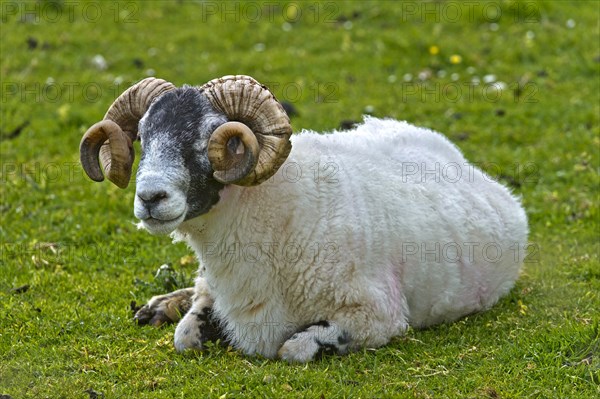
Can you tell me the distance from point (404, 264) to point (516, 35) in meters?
10.7

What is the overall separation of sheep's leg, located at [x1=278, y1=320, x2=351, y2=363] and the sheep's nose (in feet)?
5.00

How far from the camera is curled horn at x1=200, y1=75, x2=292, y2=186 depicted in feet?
24.7

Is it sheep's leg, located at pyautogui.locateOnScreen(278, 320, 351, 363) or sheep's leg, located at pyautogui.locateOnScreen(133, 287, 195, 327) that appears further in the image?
sheep's leg, located at pyautogui.locateOnScreen(133, 287, 195, 327)

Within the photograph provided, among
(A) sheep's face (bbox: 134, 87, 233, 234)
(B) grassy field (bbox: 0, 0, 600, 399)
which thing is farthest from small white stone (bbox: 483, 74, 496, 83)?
(A) sheep's face (bbox: 134, 87, 233, 234)

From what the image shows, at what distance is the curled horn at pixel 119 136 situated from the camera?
26.1 feet

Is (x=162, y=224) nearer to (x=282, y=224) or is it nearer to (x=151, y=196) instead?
(x=151, y=196)

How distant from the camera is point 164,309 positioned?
896cm

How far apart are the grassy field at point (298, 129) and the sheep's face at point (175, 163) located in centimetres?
123

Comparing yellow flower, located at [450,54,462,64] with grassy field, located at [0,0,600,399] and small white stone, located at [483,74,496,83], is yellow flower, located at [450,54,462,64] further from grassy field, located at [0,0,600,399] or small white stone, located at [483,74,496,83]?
small white stone, located at [483,74,496,83]

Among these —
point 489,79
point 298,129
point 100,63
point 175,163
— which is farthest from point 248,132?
point 100,63

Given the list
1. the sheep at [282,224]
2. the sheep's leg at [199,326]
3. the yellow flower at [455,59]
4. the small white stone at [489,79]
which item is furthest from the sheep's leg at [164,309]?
the yellow flower at [455,59]

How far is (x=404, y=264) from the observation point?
851 cm

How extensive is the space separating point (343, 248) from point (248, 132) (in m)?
1.32

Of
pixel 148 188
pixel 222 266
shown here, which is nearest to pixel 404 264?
pixel 222 266
